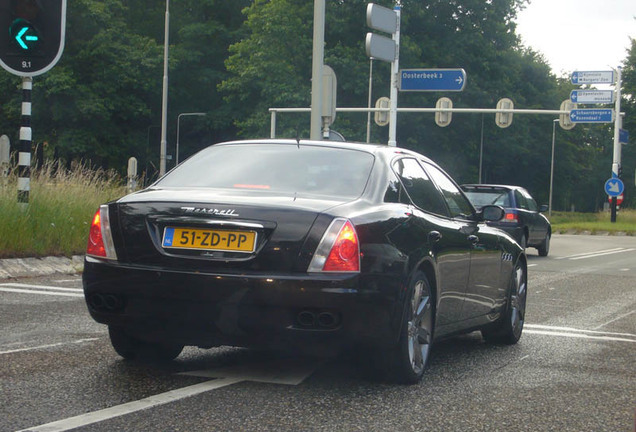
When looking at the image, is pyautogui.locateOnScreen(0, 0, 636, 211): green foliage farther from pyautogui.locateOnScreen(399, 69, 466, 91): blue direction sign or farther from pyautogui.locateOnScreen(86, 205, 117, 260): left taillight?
pyautogui.locateOnScreen(86, 205, 117, 260): left taillight

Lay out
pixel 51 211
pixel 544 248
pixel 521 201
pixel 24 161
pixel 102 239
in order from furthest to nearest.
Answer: pixel 544 248
pixel 521 201
pixel 51 211
pixel 24 161
pixel 102 239

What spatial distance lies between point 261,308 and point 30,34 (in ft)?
28.3

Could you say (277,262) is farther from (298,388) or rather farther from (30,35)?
(30,35)

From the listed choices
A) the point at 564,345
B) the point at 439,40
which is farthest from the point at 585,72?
the point at 564,345

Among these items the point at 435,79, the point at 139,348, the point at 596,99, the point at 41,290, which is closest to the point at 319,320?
the point at 139,348

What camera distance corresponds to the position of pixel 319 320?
523 centimetres

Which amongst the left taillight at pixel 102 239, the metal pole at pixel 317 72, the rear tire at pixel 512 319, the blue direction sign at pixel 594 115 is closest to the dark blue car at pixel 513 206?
the metal pole at pixel 317 72

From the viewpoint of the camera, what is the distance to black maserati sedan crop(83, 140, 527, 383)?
5.24 meters

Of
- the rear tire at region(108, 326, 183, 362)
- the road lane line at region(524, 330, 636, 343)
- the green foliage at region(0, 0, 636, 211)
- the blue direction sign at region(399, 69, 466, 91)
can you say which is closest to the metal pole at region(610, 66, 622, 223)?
the green foliage at region(0, 0, 636, 211)

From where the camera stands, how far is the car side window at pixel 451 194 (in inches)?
279

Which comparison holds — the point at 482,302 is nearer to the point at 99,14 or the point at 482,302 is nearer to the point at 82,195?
the point at 82,195

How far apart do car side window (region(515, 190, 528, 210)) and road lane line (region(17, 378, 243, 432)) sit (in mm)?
16032

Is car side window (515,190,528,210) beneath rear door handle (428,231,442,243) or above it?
beneath

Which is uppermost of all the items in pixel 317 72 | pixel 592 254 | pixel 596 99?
pixel 596 99
